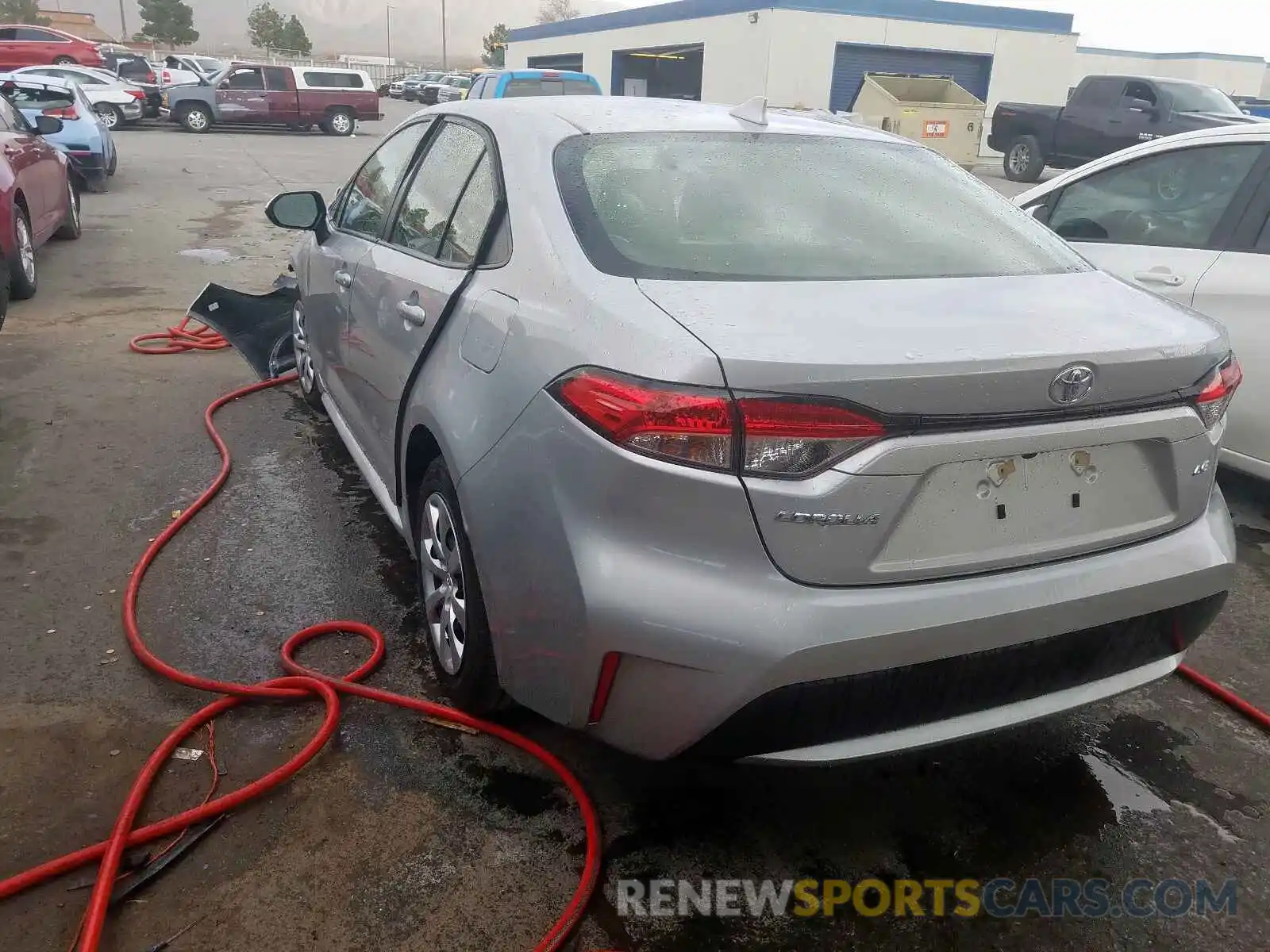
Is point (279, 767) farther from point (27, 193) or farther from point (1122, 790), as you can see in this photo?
point (27, 193)

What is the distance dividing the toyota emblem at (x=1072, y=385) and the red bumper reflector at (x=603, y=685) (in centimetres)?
99

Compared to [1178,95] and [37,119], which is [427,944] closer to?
[37,119]

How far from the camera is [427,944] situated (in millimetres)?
2064

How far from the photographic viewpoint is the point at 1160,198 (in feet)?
14.7

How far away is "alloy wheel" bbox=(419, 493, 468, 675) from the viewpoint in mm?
2633

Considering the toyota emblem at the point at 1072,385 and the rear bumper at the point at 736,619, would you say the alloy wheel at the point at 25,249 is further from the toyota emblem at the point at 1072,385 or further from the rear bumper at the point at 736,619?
the toyota emblem at the point at 1072,385

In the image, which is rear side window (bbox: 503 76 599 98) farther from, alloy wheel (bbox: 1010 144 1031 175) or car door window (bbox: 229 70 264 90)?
car door window (bbox: 229 70 264 90)

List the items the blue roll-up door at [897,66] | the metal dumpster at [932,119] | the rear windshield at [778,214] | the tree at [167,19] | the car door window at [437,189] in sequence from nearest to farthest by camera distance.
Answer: the rear windshield at [778,214]
the car door window at [437,189]
the metal dumpster at [932,119]
the blue roll-up door at [897,66]
the tree at [167,19]

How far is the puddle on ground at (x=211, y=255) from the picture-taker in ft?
31.5

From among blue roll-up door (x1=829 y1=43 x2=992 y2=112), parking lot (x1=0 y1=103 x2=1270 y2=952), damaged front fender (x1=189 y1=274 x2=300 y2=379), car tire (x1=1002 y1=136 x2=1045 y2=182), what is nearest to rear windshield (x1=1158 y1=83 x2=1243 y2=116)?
car tire (x1=1002 y1=136 x2=1045 y2=182)

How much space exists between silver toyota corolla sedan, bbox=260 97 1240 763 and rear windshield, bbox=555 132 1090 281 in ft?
0.04

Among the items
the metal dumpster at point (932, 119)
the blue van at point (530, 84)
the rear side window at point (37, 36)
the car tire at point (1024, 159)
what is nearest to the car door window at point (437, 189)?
the blue van at point (530, 84)

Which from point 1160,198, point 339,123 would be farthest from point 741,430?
point 339,123

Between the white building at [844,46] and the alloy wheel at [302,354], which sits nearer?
the alloy wheel at [302,354]
